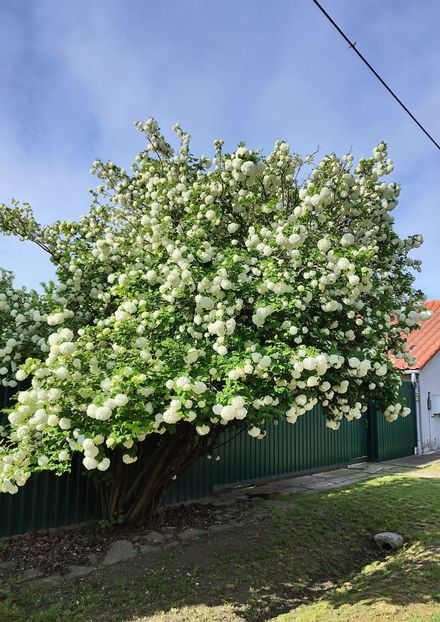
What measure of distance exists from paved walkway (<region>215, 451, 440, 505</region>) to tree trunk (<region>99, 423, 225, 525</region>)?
188 cm

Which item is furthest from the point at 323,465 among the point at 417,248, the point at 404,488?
the point at 417,248

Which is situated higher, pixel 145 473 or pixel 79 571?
pixel 145 473

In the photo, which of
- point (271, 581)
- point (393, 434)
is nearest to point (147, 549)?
point (271, 581)

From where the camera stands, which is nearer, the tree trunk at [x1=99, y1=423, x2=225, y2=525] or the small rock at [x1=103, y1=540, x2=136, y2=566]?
the small rock at [x1=103, y1=540, x2=136, y2=566]

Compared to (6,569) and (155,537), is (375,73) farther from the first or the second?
(6,569)

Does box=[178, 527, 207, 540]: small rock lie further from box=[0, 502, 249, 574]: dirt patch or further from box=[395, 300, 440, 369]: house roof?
box=[395, 300, 440, 369]: house roof

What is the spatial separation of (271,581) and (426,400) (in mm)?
11953

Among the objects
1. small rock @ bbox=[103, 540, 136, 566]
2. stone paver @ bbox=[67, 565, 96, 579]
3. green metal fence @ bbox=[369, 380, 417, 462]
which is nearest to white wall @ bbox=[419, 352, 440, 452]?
green metal fence @ bbox=[369, 380, 417, 462]

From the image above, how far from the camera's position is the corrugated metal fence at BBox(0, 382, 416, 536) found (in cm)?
541

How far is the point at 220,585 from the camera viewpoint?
14.3 feet

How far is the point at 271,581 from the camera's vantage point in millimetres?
4551

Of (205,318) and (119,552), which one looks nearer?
(205,318)

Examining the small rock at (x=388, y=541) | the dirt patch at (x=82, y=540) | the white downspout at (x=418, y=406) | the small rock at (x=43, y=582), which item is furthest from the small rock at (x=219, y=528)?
the white downspout at (x=418, y=406)

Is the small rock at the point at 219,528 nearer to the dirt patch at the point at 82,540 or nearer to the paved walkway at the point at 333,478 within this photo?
the dirt patch at the point at 82,540
